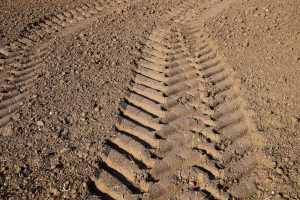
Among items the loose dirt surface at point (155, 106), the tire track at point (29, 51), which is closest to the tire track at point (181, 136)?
the loose dirt surface at point (155, 106)

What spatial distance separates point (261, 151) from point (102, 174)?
1348 mm

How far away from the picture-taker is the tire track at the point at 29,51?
3668 mm

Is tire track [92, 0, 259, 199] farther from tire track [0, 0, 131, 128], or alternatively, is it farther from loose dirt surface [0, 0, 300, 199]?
tire track [0, 0, 131, 128]

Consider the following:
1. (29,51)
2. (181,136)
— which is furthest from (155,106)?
(29,51)

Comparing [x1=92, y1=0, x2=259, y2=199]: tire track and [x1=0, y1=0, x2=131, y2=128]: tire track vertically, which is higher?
[x1=0, y1=0, x2=131, y2=128]: tire track

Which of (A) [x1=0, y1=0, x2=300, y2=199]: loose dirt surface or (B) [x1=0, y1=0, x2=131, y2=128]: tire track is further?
(B) [x1=0, y1=0, x2=131, y2=128]: tire track

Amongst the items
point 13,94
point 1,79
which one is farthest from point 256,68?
point 1,79

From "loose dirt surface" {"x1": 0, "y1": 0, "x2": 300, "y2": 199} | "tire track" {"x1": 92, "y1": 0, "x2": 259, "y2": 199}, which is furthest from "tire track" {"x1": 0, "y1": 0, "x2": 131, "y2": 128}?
"tire track" {"x1": 92, "y1": 0, "x2": 259, "y2": 199}

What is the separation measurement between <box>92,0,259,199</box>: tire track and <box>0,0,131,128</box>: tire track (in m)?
1.21

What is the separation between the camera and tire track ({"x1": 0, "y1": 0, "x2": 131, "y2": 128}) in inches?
144

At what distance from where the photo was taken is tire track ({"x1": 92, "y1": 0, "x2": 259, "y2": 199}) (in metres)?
2.66

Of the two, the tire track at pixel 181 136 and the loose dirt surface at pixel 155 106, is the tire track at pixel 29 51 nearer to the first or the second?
the loose dirt surface at pixel 155 106

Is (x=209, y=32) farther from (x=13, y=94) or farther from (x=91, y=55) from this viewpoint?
(x=13, y=94)

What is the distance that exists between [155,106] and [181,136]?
0.48m
